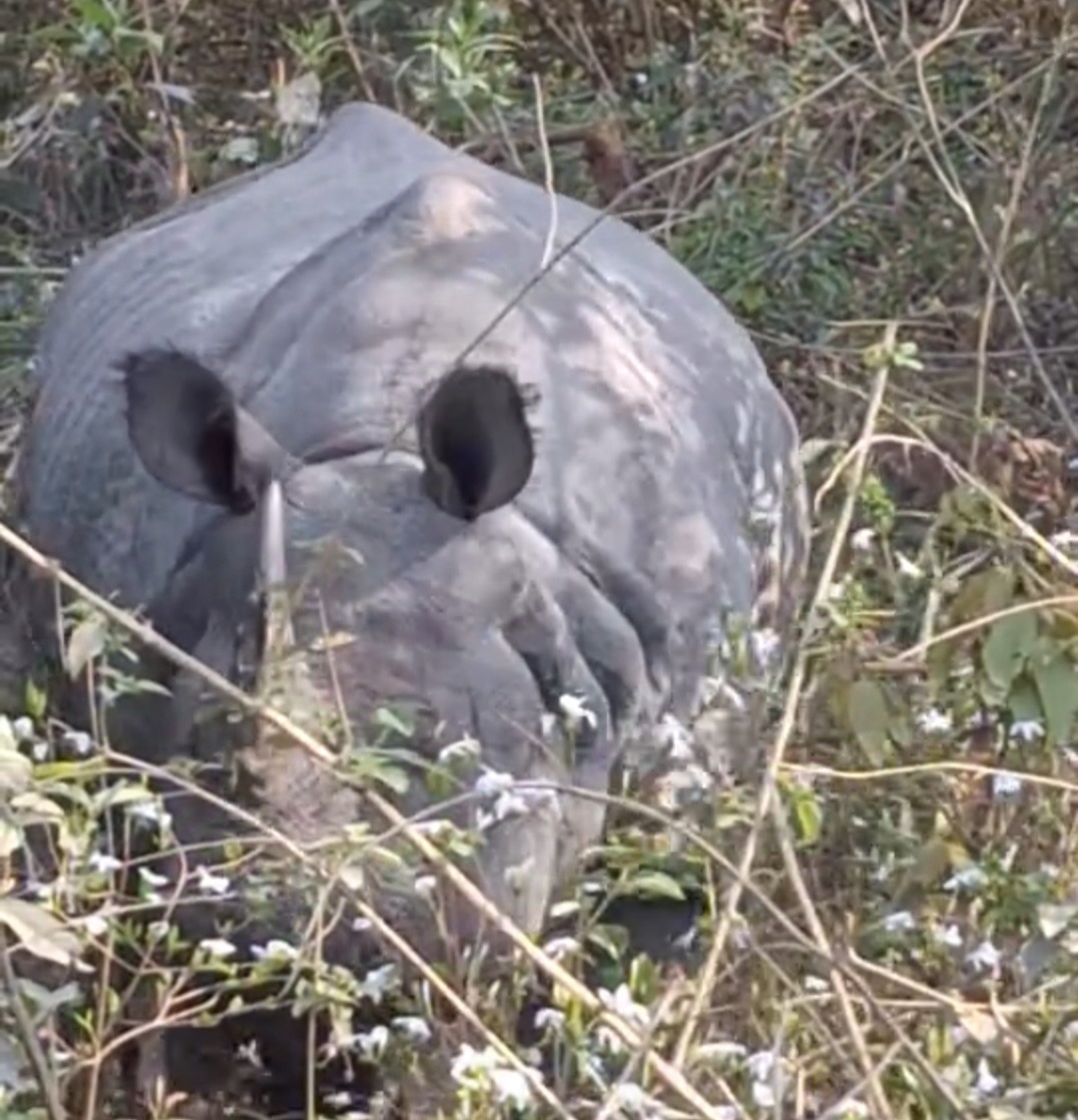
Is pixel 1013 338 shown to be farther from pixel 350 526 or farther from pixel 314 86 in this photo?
pixel 350 526

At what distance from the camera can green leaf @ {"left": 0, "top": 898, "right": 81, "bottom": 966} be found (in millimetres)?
3268

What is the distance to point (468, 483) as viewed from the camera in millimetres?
4684

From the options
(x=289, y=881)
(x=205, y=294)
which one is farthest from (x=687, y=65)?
(x=289, y=881)

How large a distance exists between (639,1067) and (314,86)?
4310 mm

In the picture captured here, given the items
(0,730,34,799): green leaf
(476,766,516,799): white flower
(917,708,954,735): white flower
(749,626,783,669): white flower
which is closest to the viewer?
(0,730,34,799): green leaf

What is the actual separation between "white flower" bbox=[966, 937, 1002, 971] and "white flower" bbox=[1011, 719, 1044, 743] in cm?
25

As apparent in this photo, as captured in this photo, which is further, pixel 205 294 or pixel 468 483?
pixel 205 294

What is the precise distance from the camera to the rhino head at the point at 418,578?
14.7ft

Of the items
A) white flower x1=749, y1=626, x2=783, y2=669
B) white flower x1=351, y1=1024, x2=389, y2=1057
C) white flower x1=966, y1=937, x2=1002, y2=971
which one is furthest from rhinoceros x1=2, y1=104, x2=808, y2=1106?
white flower x1=966, y1=937, x2=1002, y2=971

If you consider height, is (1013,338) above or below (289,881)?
below

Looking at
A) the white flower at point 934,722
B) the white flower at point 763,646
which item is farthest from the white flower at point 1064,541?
the white flower at point 763,646

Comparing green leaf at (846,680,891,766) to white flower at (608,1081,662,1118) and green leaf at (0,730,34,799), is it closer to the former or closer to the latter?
white flower at (608,1081,662,1118)

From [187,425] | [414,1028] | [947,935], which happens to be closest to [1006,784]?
[947,935]

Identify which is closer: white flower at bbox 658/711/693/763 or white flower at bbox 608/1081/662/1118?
white flower at bbox 608/1081/662/1118
